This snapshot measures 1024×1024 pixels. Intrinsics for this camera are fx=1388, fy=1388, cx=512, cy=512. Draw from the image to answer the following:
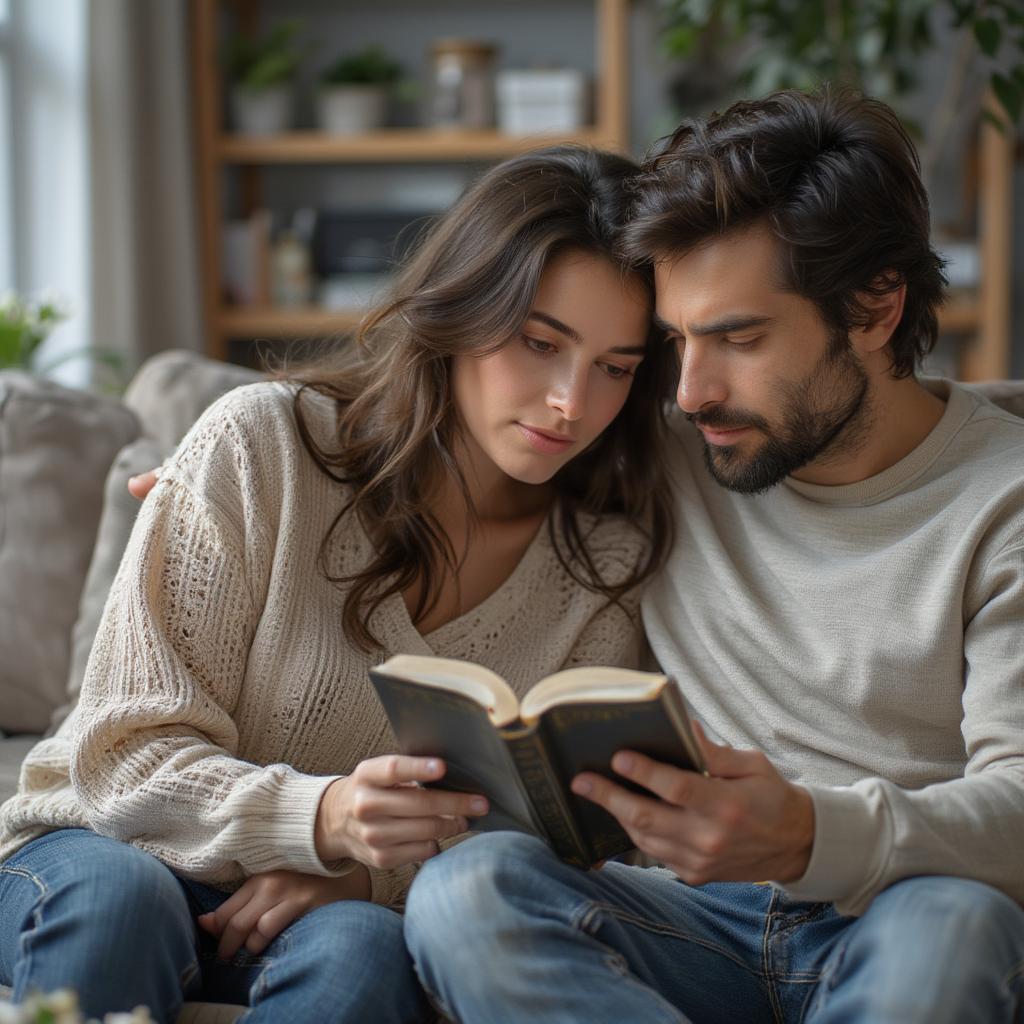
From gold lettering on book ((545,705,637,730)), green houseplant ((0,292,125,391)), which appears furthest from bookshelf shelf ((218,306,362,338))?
gold lettering on book ((545,705,637,730))

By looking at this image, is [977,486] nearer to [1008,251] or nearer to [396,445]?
[396,445]

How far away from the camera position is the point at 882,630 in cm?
147

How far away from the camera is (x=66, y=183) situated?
3.56m

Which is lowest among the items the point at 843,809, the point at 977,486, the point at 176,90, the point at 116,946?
the point at 116,946

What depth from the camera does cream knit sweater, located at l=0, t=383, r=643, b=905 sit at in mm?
1362

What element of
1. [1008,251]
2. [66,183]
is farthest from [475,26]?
[1008,251]

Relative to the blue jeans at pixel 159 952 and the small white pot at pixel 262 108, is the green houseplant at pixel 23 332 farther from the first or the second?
the blue jeans at pixel 159 952

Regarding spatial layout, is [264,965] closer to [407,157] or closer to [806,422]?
[806,422]

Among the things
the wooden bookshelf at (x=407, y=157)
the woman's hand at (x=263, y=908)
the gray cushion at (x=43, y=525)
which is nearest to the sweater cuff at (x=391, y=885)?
the woman's hand at (x=263, y=908)

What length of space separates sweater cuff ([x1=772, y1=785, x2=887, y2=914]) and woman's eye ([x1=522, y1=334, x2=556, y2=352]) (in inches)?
23.0

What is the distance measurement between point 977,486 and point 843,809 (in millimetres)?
433

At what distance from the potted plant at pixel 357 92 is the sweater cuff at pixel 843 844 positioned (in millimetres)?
3200

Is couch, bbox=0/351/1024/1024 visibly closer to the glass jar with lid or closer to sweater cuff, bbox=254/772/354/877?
sweater cuff, bbox=254/772/354/877

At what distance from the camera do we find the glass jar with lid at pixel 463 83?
3984 millimetres
